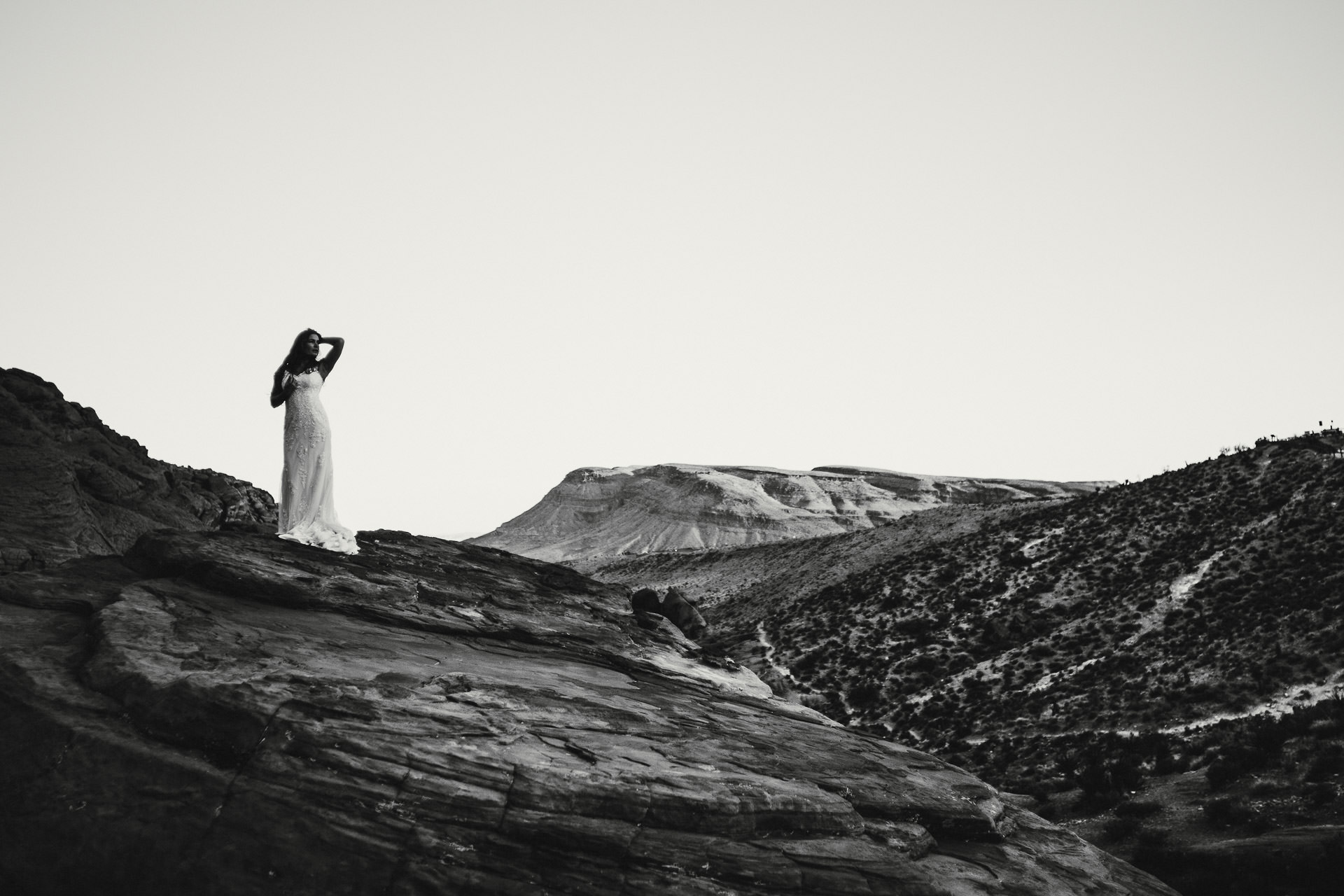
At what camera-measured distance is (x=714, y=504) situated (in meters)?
108

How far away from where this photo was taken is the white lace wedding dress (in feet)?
36.3

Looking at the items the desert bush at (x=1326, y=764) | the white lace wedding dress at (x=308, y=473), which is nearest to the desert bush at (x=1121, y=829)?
the desert bush at (x=1326, y=764)

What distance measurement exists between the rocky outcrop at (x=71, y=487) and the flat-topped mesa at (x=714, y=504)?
72571mm

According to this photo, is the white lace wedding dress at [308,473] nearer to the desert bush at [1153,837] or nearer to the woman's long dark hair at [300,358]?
the woman's long dark hair at [300,358]

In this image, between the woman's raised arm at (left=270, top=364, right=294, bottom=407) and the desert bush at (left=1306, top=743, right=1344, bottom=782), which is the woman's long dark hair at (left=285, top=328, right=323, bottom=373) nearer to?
the woman's raised arm at (left=270, top=364, right=294, bottom=407)

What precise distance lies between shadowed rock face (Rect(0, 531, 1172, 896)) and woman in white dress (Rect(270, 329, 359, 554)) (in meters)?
1.09

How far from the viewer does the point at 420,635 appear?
9.55 meters

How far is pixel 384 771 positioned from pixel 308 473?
18.8ft

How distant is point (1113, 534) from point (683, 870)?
1340 inches

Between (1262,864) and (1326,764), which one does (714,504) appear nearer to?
(1326,764)

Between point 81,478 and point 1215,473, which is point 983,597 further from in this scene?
point 81,478

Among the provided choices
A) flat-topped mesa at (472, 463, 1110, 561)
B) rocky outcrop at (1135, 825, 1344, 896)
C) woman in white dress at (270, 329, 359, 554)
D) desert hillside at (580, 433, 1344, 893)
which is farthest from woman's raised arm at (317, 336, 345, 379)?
flat-topped mesa at (472, 463, 1110, 561)

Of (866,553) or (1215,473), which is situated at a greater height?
(1215,473)

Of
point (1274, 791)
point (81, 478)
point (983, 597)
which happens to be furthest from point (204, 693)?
point (983, 597)
